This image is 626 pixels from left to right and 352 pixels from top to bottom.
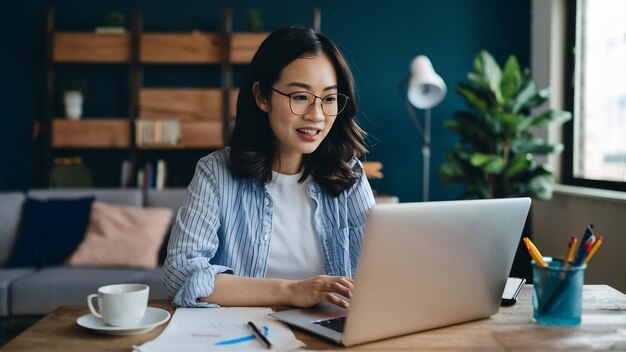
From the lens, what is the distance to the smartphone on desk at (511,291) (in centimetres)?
125

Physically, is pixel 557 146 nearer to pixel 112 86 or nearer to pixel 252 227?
pixel 252 227

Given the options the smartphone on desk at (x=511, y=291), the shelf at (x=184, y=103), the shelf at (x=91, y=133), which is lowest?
the smartphone on desk at (x=511, y=291)

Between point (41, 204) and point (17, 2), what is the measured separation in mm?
1768

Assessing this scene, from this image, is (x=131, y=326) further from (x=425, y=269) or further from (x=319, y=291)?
(x=425, y=269)

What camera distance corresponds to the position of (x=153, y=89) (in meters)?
4.25

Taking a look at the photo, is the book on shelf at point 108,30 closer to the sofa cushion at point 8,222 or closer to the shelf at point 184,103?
the shelf at point 184,103

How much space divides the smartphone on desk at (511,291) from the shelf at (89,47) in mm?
3512

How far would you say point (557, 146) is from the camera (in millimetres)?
3625

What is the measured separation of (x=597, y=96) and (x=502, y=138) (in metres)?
0.58

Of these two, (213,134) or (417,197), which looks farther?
(417,197)

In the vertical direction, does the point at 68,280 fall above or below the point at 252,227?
below

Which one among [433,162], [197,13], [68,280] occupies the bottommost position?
[68,280]

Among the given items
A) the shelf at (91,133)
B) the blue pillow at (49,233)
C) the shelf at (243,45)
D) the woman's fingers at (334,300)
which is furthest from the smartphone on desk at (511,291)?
the shelf at (91,133)

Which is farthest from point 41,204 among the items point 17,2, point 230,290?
point 230,290
